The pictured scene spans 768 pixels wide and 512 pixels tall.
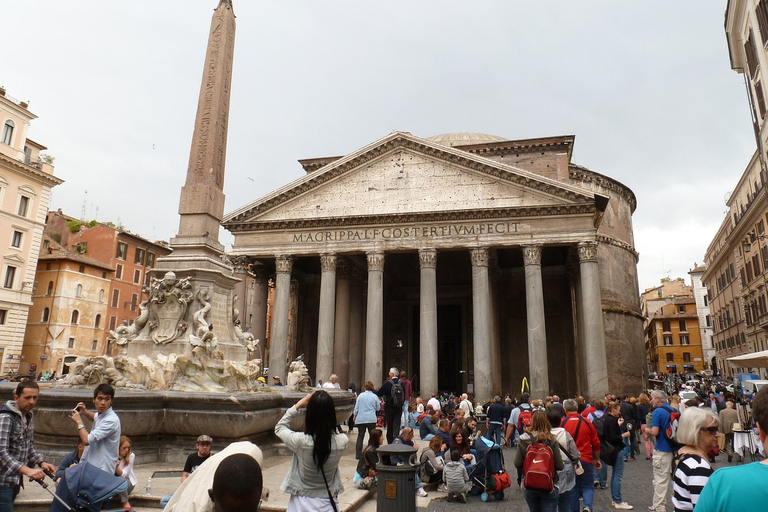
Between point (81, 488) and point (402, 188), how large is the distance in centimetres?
2004

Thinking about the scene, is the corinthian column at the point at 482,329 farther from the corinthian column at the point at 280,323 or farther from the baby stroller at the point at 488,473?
the baby stroller at the point at 488,473

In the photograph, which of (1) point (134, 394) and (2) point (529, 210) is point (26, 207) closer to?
(2) point (529, 210)

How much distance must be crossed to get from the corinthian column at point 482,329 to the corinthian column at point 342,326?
21.1 feet

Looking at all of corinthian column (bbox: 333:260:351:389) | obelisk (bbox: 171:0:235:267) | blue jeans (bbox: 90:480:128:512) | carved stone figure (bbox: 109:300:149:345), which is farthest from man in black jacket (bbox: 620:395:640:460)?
corinthian column (bbox: 333:260:351:389)

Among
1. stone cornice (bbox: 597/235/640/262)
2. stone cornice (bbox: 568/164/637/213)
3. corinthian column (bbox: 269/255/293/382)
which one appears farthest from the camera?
stone cornice (bbox: 568/164/637/213)

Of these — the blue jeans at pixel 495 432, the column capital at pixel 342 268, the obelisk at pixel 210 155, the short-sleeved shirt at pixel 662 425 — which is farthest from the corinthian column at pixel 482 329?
the obelisk at pixel 210 155

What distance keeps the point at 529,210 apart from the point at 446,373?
12536 mm

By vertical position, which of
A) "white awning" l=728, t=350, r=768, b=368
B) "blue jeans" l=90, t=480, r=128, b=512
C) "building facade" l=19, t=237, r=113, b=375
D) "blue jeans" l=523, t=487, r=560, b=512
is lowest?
"blue jeans" l=523, t=487, r=560, b=512

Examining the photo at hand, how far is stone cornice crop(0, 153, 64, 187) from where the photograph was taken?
85.0 ft

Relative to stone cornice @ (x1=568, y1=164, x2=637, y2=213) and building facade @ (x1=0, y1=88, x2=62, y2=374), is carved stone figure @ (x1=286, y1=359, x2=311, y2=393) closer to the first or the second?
building facade @ (x1=0, y1=88, x2=62, y2=374)

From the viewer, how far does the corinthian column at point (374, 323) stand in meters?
20.9

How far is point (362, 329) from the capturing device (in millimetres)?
26000

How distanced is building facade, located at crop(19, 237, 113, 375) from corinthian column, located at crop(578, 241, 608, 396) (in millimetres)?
27775

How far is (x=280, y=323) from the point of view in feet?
72.8
